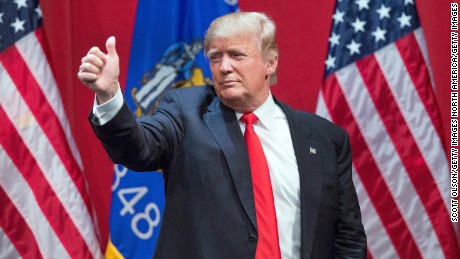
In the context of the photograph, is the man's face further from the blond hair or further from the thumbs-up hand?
the thumbs-up hand

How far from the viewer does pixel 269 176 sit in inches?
76.7

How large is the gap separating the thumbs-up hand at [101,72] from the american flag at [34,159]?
147 cm

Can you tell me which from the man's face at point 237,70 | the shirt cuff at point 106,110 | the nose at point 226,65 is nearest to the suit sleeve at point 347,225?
the man's face at point 237,70

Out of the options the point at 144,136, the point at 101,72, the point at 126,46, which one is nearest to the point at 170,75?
the point at 126,46

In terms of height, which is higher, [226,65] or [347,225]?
[226,65]

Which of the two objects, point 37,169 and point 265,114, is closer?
point 265,114

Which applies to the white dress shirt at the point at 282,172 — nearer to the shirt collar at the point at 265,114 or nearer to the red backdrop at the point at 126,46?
the shirt collar at the point at 265,114

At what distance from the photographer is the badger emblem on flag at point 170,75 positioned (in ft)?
10.3

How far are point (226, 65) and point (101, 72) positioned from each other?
478 mm

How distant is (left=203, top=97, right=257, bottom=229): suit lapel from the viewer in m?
1.87

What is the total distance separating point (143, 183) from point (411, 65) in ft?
4.51

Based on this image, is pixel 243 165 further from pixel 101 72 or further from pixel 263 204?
pixel 101 72

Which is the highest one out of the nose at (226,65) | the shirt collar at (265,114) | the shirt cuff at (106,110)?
the nose at (226,65)

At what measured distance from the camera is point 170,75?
124 inches
